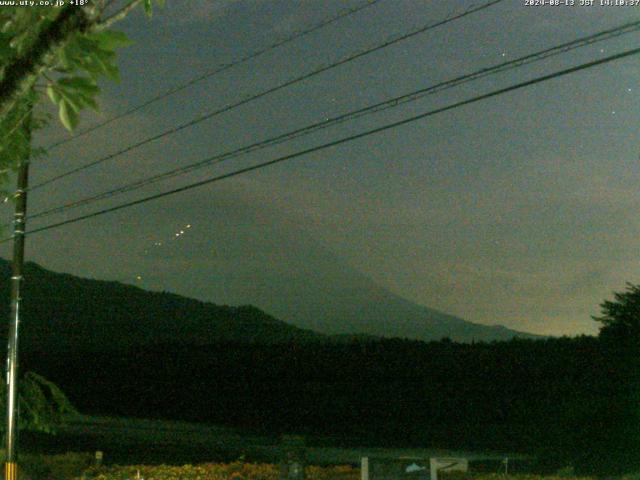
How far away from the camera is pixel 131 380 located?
5256 centimetres

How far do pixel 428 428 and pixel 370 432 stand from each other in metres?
2.22

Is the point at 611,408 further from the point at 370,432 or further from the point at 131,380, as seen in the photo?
the point at 131,380

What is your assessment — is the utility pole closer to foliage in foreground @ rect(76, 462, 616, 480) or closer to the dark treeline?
foliage in foreground @ rect(76, 462, 616, 480)

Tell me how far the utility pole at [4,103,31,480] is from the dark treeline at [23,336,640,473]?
1045cm

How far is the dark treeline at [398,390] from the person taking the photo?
19.6 metres

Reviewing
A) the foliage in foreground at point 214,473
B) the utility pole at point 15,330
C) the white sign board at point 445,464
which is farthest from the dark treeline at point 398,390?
the utility pole at point 15,330

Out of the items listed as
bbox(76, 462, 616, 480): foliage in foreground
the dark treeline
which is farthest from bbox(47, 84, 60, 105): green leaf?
the dark treeline

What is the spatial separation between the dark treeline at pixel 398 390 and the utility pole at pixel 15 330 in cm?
1045

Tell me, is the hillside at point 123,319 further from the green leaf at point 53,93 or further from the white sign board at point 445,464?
the green leaf at point 53,93

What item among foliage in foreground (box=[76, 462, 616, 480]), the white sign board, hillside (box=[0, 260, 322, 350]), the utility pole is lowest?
foliage in foreground (box=[76, 462, 616, 480])

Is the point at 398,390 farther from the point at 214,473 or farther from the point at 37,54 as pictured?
the point at 37,54

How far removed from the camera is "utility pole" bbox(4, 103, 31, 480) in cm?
1357

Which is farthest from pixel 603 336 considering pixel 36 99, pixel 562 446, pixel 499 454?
pixel 36 99

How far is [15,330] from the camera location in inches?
555
